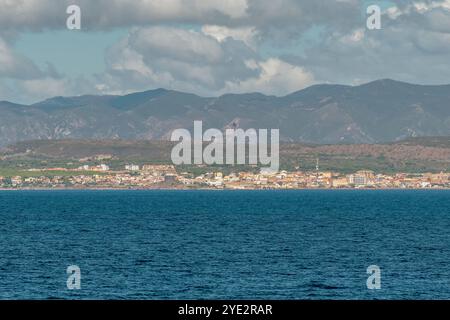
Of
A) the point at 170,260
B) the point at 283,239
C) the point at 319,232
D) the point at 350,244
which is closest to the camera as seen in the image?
the point at 170,260

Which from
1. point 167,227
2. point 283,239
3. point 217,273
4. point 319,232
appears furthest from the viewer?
point 167,227

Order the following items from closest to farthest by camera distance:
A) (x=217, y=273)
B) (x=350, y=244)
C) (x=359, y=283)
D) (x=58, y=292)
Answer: (x=58, y=292) < (x=359, y=283) < (x=217, y=273) < (x=350, y=244)

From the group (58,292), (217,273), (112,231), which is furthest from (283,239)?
(58,292)

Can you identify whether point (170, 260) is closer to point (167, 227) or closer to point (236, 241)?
point (236, 241)

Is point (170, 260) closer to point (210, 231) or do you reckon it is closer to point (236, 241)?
point (236, 241)

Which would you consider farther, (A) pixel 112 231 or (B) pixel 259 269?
(A) pixel 112 231
